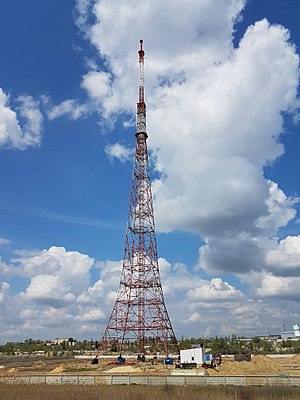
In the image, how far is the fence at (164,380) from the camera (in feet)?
93.9

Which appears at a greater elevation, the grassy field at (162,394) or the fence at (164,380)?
the fence at (164,380)

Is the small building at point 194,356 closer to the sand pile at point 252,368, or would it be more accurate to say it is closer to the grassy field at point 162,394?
the sand pile at point 252,368

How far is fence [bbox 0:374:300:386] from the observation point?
28625mm

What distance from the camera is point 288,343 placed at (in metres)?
113

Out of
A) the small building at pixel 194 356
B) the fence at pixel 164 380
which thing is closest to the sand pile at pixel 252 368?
the small building at pixel 194 356

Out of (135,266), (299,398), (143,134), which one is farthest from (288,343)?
(299,398)

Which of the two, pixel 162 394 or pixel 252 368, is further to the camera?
pixel 252 368

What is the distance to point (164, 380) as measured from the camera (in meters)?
31.0

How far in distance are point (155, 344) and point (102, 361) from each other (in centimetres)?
1031

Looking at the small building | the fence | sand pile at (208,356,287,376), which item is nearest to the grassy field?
the fence

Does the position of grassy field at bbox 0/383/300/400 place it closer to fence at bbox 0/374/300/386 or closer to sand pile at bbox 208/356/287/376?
fence at bbox 0/374/300/386

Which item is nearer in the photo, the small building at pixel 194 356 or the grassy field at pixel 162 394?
the grassy field at pixel 162 394

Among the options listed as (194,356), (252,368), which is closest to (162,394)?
(252,368)

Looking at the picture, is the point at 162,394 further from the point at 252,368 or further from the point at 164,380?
the point at 252,368
